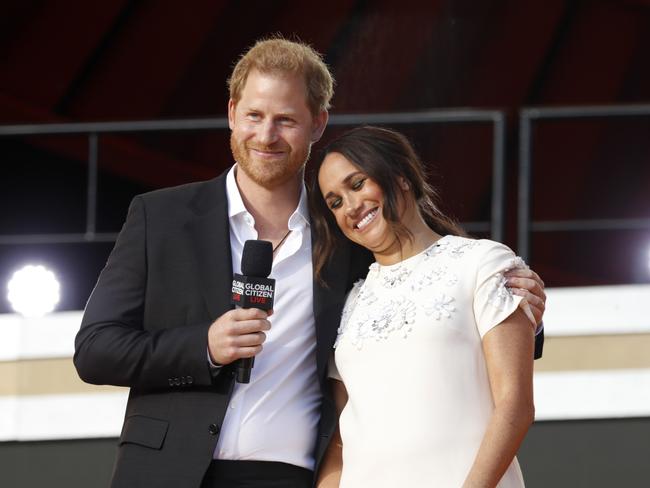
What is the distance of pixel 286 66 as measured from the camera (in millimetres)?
2557

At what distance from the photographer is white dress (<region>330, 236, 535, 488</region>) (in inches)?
85.6

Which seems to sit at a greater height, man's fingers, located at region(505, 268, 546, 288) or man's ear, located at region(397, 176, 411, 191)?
man's ear, located at region(397, 176, 411, 191)

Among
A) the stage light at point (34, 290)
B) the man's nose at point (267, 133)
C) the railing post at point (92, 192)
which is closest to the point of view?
the man's nose at point (267, 133)

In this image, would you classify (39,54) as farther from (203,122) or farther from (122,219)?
(203,122)

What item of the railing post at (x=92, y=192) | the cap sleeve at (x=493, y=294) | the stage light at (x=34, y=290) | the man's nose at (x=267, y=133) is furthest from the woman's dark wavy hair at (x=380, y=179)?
the railing post at (x=92, y=192)

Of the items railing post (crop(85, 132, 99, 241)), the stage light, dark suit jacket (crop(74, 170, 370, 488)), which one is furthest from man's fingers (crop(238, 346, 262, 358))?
railing post (crop(85, 132, 99, 241))

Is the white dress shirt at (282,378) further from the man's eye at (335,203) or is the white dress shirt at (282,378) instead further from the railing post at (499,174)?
the railing post at (499,174)

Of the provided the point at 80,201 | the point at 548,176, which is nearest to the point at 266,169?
the point at 80,201

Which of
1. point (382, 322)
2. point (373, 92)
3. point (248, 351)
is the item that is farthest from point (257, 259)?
point (373, 92)

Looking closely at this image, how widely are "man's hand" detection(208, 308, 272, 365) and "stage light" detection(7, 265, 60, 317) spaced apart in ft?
6.19

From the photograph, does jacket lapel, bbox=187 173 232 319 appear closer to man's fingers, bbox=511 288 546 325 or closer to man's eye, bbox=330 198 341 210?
man's eye, bbox=330 198 341 210

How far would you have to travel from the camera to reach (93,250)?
567 cm

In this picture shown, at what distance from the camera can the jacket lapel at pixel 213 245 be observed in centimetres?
239

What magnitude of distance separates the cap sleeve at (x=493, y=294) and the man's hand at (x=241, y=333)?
42cm
